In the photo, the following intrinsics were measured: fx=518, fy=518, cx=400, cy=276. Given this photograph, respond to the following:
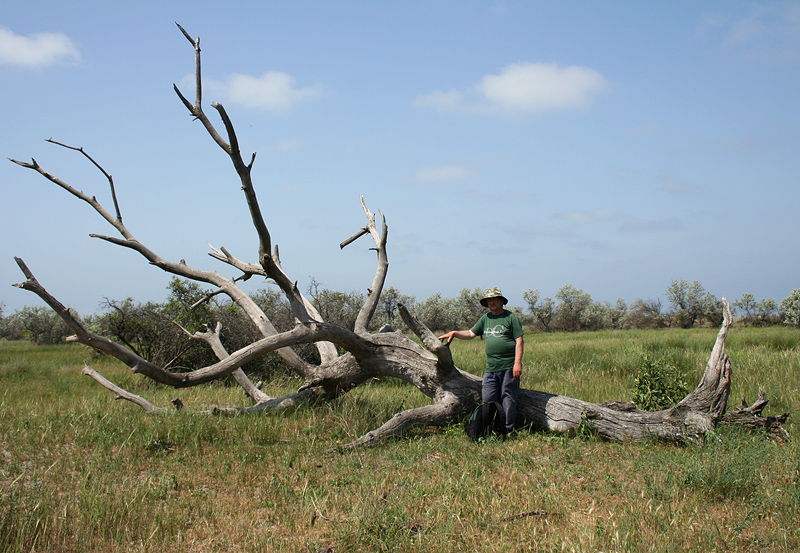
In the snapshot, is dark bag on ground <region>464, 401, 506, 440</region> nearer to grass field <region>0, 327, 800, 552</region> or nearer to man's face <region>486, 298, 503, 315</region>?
grass field <region>0, 327, 800, 552</region>

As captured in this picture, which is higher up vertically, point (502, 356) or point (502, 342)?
point (502, 342)

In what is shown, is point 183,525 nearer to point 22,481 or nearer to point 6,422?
point 22,481

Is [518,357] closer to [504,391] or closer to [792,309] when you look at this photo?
[504,391]

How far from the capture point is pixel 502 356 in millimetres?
7258

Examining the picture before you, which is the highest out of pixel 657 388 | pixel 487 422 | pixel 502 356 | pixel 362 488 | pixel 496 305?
pixel 496 305

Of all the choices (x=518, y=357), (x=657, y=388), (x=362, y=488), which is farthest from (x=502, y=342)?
(x=362, y=488)

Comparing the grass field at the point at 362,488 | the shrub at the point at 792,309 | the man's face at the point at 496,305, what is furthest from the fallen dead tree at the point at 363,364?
the shrub at the point at 792,309

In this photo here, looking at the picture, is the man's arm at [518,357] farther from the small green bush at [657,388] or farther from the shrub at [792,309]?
the shrub at [792,309]

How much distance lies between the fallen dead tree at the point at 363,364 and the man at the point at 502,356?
1.48 ft

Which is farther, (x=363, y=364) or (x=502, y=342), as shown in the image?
(x=363, y=364)

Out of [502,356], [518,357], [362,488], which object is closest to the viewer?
[362,488]

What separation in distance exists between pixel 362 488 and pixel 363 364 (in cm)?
287

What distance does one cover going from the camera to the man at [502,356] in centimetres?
704

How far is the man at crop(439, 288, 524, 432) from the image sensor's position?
A: 704 cm
